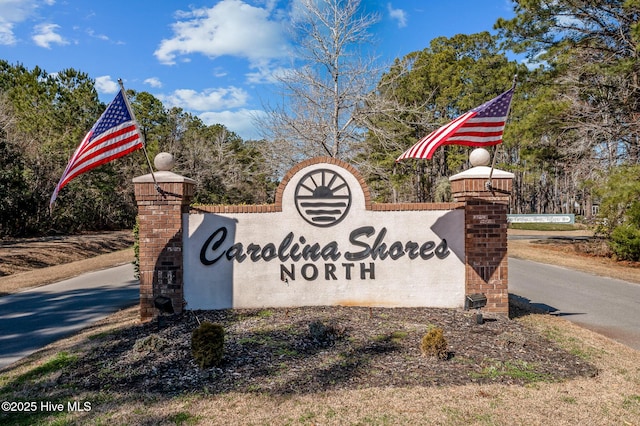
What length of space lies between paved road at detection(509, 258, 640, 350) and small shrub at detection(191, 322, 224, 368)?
5.94 metres

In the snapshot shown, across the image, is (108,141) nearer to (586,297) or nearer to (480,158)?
(480,158)

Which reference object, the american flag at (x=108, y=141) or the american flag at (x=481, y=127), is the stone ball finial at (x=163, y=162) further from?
the american flag at (x=481, y=127)

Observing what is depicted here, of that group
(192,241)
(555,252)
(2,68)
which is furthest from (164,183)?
(2,68)

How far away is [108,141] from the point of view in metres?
6.08

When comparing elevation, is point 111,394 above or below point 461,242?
below

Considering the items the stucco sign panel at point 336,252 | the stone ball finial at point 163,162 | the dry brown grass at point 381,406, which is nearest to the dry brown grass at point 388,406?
the dry brown grass at point 381,406

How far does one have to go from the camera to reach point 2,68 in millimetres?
37625

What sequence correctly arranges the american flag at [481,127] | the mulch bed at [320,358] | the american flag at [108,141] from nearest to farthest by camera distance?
the mulch bed at [320,358] < the american flag at [108,141] < the american flag at [481,127]

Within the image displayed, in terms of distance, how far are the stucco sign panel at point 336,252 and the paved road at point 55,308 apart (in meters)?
2.95

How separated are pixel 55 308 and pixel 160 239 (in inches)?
167

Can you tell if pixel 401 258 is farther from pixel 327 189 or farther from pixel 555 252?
pixel 555 252

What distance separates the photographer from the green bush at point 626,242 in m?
15.4

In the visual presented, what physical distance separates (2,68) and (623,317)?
47.7 meters

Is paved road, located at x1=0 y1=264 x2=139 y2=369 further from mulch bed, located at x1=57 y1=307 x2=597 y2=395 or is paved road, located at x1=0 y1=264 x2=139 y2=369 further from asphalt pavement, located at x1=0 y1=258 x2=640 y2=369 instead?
mulch bed, located at x1=57 y1=307 x2=597 y2=395
